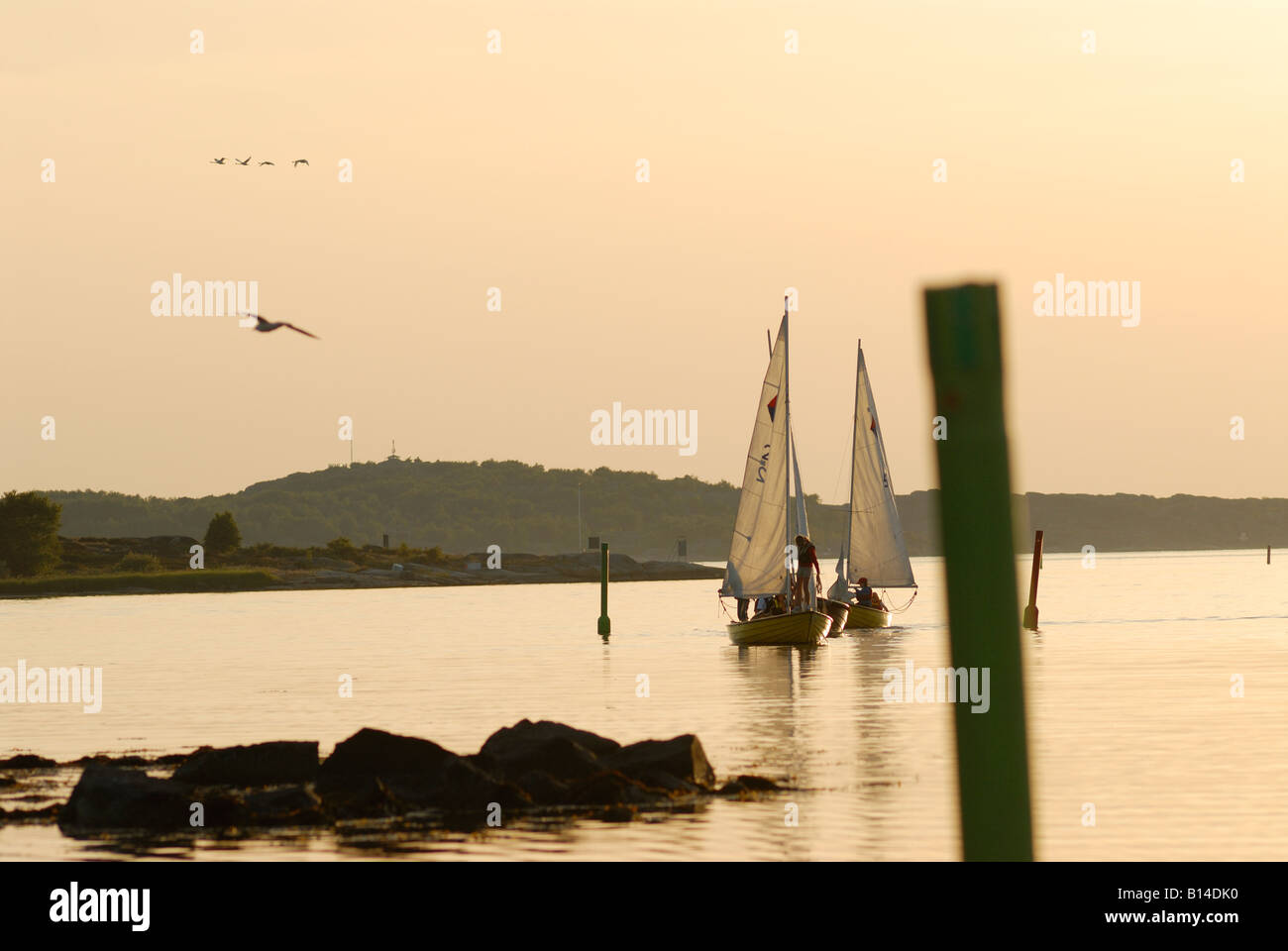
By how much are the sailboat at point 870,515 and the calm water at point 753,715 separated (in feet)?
Result: 10.4

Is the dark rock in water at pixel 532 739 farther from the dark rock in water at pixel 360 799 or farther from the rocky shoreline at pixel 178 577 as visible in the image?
the rocky shoreline at pixel 178 577

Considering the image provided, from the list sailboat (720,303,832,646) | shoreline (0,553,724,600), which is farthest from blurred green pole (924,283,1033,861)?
shoreline (0,553,724,600)

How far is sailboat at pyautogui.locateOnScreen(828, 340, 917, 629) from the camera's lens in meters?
76.4

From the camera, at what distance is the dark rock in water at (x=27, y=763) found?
99.7 feet

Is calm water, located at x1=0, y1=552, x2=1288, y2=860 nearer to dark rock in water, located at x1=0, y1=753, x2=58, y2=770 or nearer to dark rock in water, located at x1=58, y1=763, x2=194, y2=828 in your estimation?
dark rock in water, located at x1=58, y1=763, x2=194, y2=828

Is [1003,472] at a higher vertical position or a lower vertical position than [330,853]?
higher

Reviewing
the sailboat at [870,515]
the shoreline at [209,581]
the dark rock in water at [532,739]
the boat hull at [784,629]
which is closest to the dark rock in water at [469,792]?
the dark rock in water at [532,739]

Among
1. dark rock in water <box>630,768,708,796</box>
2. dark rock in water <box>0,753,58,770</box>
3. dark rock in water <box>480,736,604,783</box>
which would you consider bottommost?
dark rock in water <box>630,768,708,796</box>

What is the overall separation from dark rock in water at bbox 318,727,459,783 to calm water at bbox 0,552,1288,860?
2.73 metres
